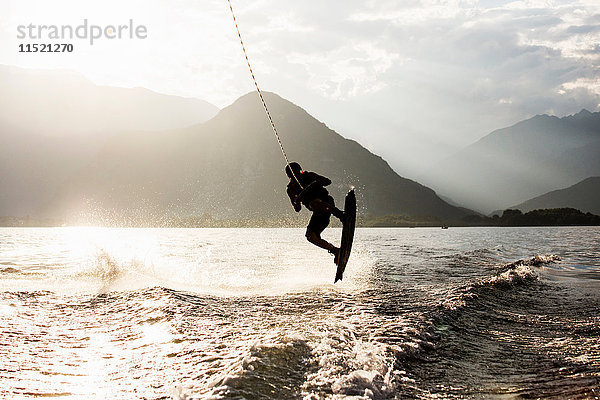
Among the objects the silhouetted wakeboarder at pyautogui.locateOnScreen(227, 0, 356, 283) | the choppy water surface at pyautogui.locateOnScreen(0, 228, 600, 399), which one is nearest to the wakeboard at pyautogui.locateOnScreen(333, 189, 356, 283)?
the silhouetted wakeboarder at pyautogui.locateOnScreen(227, 0, 356, 283)

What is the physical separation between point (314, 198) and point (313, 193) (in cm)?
14

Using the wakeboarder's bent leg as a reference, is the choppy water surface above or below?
below

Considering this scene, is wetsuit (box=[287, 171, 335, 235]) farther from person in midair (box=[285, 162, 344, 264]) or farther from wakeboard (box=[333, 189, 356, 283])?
wakeboard (box=[333, 189, 356, 283])

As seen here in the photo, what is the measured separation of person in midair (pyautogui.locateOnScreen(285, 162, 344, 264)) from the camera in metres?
10.8

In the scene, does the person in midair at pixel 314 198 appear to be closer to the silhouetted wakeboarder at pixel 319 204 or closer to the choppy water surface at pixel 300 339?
the silhouetted wakeboarder at pixel 319 204

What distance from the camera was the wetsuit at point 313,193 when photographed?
426 inches

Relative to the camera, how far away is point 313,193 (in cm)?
1090

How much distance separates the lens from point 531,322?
9789mm

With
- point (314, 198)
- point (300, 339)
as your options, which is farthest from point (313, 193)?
point (300, 339)

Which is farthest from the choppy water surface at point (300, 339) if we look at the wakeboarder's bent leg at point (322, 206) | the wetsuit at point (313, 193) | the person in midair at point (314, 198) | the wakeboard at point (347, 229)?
the wakeboarder's bent leg at point (322, 206)

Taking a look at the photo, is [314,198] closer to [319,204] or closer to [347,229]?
[319,204]

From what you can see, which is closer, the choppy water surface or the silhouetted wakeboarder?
the choppy water surface

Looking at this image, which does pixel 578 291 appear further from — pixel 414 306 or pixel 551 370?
pixel 551 370

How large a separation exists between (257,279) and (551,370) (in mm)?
12243
